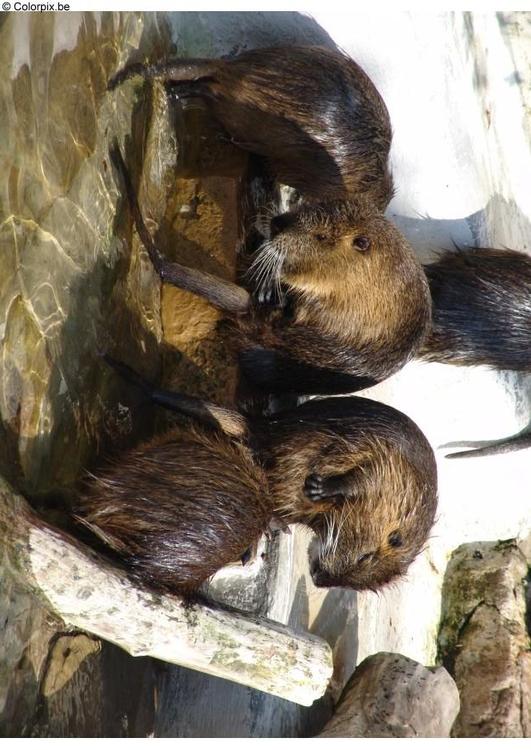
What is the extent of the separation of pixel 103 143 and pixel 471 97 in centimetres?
300

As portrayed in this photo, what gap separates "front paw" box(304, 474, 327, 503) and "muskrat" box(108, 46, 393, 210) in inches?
46.7

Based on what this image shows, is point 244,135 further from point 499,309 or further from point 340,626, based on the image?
point 340,626

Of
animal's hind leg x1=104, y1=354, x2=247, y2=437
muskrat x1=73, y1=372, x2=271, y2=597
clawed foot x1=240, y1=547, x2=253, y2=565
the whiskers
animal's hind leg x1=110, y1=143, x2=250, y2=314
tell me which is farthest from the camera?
the whiskers

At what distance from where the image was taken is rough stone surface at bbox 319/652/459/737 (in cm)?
381

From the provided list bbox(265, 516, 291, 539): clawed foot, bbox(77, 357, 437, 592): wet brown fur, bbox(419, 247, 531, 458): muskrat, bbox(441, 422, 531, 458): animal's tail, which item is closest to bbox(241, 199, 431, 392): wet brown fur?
bbox(77, 357, 437, 592): wet brown fur

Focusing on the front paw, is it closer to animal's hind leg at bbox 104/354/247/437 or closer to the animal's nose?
animal's hind leg at bbox 104/354/247/437

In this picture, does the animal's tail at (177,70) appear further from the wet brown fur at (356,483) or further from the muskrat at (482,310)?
the muskrat at (482,310)

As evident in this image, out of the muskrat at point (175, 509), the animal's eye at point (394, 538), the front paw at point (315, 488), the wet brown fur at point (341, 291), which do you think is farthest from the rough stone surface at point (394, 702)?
the wet brown fur at point (341, 291)

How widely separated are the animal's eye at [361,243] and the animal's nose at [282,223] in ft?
0.87

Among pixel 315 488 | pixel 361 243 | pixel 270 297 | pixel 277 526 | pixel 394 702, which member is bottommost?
pixel 394 702

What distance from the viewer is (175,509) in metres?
2.77

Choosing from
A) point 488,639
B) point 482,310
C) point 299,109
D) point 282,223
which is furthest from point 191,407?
point 488,639

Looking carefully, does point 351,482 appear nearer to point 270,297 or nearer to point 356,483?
point 356,483

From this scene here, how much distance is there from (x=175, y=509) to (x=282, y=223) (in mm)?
1472
